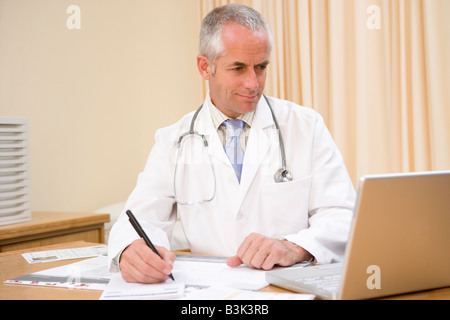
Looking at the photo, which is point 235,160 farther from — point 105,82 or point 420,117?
point 105,82

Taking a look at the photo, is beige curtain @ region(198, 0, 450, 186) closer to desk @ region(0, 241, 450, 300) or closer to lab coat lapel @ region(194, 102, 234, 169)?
lab coat lapel @ region(194, 102, 234, 169)

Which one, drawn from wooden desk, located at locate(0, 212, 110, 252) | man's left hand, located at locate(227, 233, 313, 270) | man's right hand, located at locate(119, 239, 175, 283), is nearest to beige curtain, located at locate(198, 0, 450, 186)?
wooden desk, located at locate(0, 212, 110, 252)

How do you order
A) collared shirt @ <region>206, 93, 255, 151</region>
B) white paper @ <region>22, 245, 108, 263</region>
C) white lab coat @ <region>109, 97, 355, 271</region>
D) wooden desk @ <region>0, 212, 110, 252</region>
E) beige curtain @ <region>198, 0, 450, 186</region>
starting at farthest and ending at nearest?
beige curtain @ <region>198, 0, 450, 186</region> → wooden desk @ <region>0, 212, 110, 252</region> → collared shirt @ <region>206, 93, 255, 151</region> → white lab coat @ <region>109, 97, 355, 271</region> → white paper @ <region>22, 245, 108, 263</region>

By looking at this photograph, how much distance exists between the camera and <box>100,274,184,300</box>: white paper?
903mm

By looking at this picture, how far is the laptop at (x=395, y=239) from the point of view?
736 millimetres

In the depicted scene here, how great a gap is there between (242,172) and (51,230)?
0.97 m

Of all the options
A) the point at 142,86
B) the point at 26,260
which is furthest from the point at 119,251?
the point at 142,86

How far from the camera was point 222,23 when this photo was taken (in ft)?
5.17

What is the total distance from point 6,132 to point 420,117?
2005 millimetres

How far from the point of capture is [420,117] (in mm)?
2477

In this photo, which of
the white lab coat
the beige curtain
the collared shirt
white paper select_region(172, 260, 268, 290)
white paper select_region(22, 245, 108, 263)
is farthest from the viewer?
the beige curtain

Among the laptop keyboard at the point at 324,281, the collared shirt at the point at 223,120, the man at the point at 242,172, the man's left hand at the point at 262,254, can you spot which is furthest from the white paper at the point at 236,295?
the collared shirt at the point at 223,120

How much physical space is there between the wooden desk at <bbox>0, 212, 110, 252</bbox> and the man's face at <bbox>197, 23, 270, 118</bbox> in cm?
96

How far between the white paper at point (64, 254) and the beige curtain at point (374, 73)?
5.63 ft
